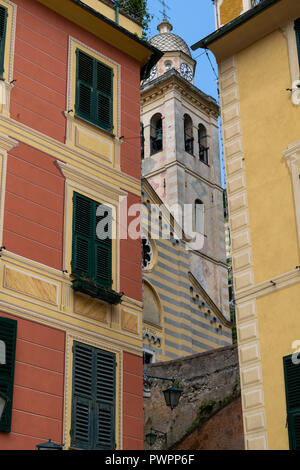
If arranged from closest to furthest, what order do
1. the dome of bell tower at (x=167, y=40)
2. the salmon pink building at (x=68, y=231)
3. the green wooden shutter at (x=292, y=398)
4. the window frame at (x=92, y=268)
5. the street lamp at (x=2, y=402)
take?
the street lamp at (x=2, y=402) < the green wooden shutter at (x=292, y=398) < the salmon pink building at (x=68, y=231) < the window frame at (x=92, y=268) < the dome of bell tower at (x=167, y=40)

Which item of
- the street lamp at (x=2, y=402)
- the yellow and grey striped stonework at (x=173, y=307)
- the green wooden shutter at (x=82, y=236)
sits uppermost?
the yellow and grey striped stonework at (x=173, y=307)

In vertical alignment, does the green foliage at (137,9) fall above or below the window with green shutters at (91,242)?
above

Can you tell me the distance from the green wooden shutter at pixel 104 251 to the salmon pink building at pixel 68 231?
2 cm

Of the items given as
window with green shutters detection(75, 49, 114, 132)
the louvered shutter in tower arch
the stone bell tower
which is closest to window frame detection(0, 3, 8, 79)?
window with green shutters detection(75, 49, 114, 132)

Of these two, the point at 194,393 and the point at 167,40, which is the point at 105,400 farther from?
the point at 167,40

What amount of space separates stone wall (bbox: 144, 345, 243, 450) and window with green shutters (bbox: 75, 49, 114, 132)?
286 inches

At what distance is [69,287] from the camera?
46.6 feet

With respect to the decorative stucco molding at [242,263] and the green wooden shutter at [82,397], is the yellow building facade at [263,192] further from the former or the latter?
the green wooden shutter at [82,397]

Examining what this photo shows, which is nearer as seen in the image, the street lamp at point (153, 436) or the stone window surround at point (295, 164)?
the stone window surround at point (295, 164)

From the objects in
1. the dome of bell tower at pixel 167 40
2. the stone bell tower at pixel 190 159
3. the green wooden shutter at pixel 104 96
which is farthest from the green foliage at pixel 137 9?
the dome of bell tower at pixel 167 40

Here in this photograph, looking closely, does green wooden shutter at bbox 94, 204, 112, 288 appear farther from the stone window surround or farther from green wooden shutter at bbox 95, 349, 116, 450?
the stone window surround

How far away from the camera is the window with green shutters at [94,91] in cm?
1596

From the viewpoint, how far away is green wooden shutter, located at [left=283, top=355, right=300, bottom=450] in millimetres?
12445
